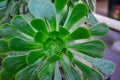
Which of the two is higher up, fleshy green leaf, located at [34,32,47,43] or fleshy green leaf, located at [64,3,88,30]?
fleshy green leaf, located at [64,3,88,30]

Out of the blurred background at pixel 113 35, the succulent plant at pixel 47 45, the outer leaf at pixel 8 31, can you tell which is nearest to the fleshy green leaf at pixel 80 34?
the succulent plant at pixel 47 45

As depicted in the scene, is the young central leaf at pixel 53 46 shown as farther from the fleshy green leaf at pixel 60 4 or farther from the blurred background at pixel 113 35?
the blurred background at pixel 113 35

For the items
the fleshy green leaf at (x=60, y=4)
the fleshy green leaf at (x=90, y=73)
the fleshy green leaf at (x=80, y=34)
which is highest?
the fleshy green leaf at (x=60, y=4)

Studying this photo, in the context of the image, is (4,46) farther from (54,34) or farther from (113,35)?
(113,35)

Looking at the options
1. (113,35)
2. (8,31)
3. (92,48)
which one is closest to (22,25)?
(8,31)

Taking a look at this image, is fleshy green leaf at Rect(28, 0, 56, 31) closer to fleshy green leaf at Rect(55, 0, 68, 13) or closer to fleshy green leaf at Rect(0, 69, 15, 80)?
fleshy green leaf at Rect(55, 0, 68, 13)

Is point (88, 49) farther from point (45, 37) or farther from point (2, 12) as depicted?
point (2, 12)

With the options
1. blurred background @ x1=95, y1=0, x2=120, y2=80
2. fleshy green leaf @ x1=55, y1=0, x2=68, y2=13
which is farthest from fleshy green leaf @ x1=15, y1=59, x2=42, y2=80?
blurred background @ x1=95, y1=0, x2=120, y2=80
